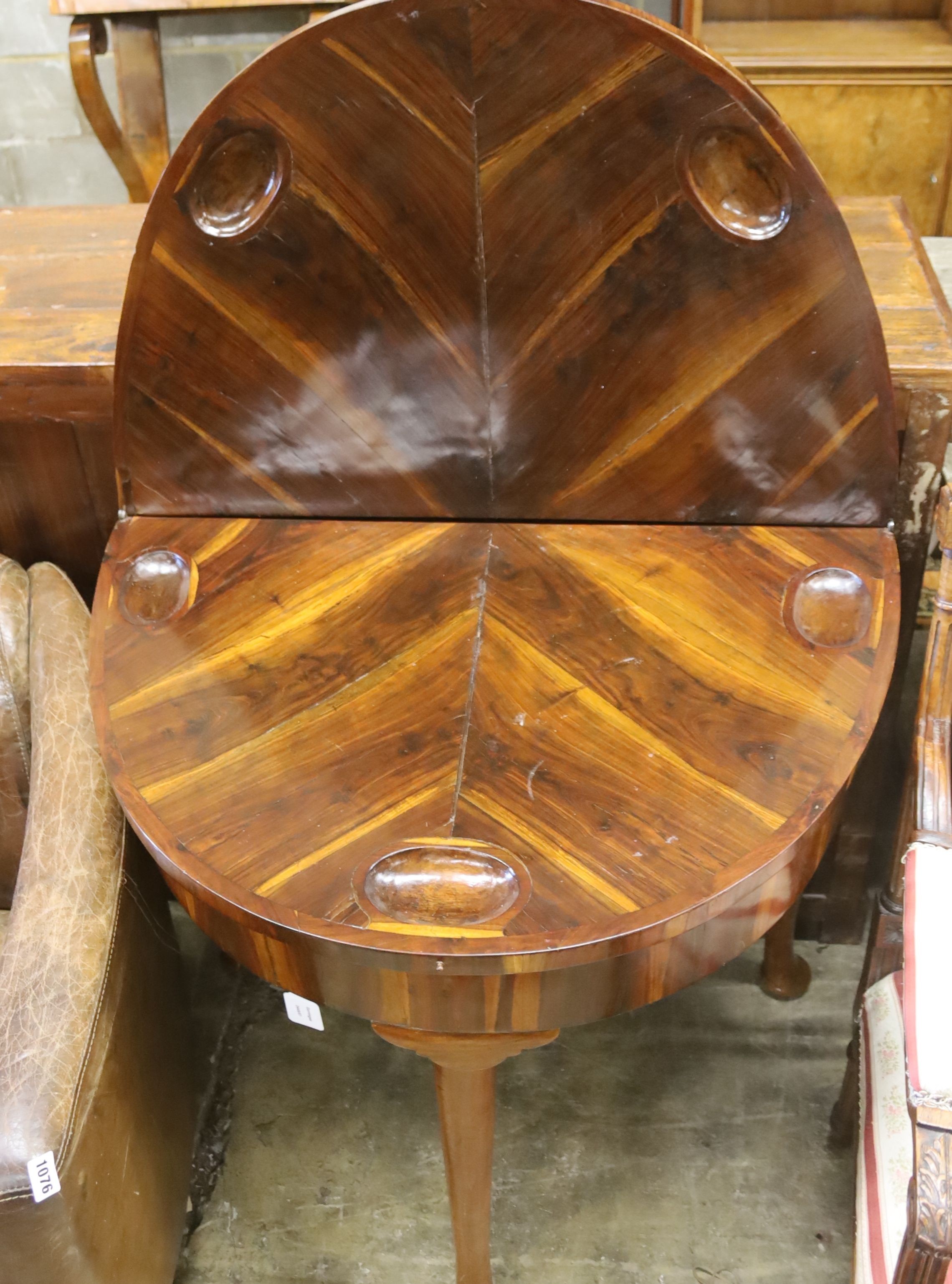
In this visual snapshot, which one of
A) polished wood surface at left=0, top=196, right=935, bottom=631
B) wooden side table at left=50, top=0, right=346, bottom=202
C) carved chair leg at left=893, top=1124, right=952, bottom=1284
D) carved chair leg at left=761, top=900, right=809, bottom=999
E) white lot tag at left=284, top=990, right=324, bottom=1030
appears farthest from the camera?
wooden side table at left=50, top=0, right=346, bottom=202

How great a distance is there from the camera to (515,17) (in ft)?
3.01

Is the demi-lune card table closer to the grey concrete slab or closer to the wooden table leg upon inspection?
the wooden table leg

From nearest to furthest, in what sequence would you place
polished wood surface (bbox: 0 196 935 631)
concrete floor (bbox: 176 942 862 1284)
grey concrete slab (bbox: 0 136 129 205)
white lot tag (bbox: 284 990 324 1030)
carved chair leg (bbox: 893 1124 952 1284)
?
carved chair leg (bbox: 893 1124 952 1284) → white lot tag (bbox: 284 990 324 1030) → polished wood surface (bbox: 0 196 935 631) → concrete floor (bbox: 176 942 862 1284) → grey concrete slab (bbox: 0 136 129 205)

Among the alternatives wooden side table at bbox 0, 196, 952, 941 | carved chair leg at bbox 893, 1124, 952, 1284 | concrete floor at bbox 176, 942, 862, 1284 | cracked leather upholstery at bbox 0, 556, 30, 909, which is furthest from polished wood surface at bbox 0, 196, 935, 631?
carved chair leg at bbox 893, 1124, 952, 1284

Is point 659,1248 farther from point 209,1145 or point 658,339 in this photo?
point 658,339

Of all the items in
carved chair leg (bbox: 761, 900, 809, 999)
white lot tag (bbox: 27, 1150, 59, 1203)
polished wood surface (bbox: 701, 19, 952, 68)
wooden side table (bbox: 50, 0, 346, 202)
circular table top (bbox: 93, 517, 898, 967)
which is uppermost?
wooden side table (bbox: 50, 0, 346, 202)

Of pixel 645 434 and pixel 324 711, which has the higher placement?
pixel 645 434

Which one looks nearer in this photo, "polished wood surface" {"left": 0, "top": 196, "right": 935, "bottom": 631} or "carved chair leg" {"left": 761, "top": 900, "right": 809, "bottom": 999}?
"polished wood surface" {"left": 0, "top": 196, "right": 935, "bottom": 631}

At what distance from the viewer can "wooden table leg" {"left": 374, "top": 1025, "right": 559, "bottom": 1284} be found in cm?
96

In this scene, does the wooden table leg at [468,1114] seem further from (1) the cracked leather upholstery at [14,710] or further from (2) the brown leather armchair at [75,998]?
(1) the cracked leather upholstery at [14,710]

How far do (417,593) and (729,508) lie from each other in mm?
320

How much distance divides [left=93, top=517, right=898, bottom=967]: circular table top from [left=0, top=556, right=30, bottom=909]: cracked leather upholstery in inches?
8.7

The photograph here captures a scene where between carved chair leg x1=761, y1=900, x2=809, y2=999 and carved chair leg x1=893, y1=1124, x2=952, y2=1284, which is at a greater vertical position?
carved chair leg x1=893, y1=1124, x2=952, y2=1284

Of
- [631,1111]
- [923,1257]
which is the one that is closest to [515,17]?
[923,1257]
